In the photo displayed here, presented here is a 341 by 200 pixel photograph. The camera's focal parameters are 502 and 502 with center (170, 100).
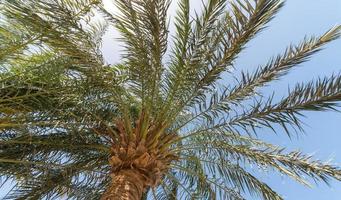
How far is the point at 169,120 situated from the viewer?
8.05 metres

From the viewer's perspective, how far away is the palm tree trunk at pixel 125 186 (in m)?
6.79

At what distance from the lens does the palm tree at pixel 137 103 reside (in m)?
6.94

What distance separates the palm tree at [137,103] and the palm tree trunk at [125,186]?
0.06 feet

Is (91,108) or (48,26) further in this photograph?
(91,108)

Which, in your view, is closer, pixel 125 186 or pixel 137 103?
pixel 125 186

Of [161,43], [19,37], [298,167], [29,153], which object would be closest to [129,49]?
[161,43]

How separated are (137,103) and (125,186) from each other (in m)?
2.13

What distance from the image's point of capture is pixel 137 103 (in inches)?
343

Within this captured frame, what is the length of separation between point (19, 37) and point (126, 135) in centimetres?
223

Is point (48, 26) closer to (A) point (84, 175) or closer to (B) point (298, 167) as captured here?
(A) point (84, 175)

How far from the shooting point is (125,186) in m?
6.91

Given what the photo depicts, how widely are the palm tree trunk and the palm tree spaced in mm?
19

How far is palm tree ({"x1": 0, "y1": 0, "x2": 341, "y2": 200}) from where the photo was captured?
694 cm

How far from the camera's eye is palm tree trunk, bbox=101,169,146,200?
6.79m
